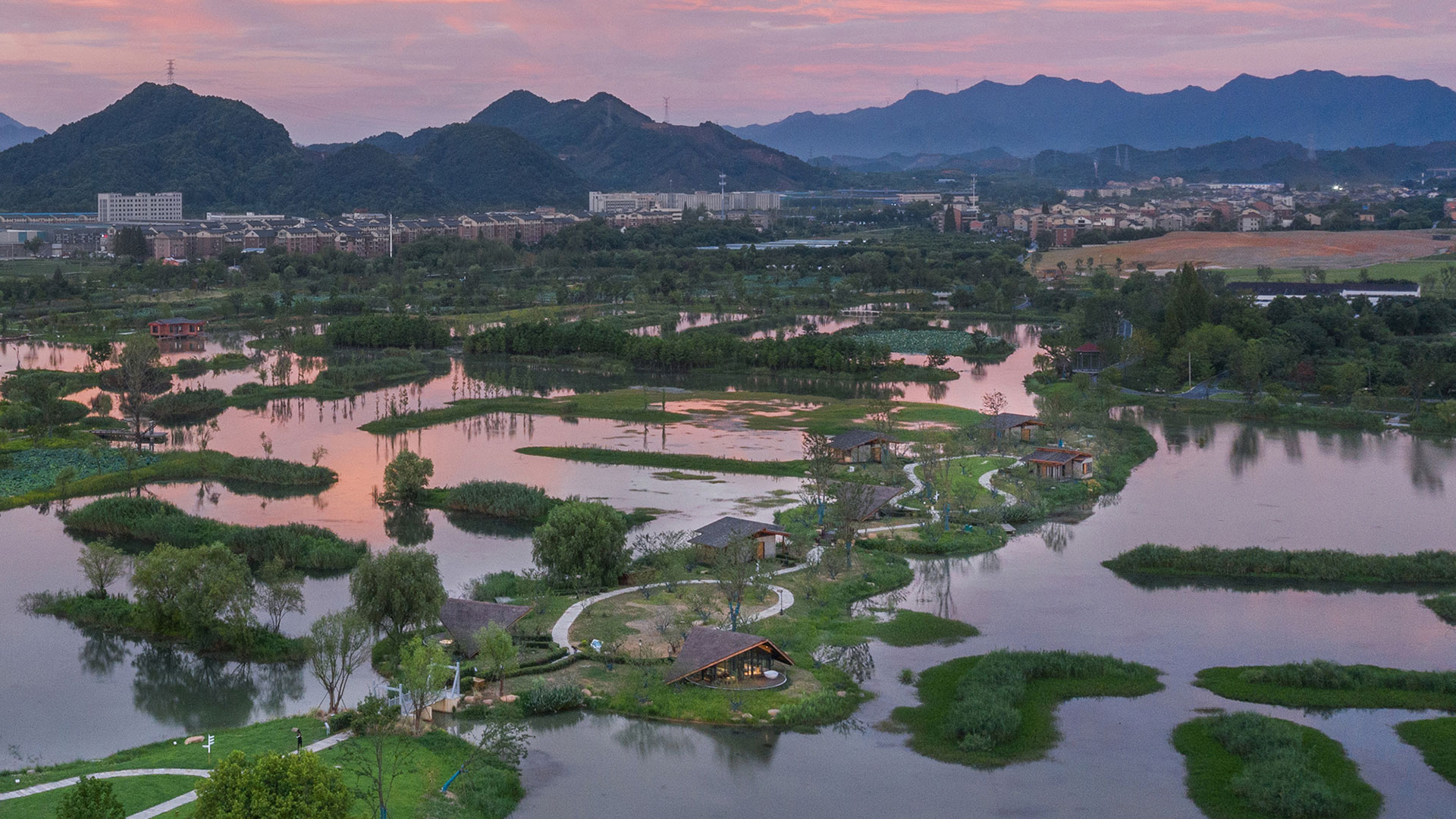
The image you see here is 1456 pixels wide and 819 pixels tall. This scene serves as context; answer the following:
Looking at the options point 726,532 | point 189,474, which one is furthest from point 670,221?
point 726,532

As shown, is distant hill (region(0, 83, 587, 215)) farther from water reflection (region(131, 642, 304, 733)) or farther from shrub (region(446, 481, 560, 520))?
water reflection (region(131, 642, 304, 733))

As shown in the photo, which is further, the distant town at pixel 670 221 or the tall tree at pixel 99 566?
the distant town at pixel 670 221

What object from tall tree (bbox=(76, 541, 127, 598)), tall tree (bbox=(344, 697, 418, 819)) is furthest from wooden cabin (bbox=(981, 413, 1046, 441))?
tall tree (bbox=(344, 697, 418, 819))

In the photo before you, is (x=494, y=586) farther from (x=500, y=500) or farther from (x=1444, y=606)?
(x=1444, y=606)

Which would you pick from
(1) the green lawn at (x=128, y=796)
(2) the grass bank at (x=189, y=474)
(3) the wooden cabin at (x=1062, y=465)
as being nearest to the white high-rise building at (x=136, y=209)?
(2) the grass bank at (x=189, y=474)

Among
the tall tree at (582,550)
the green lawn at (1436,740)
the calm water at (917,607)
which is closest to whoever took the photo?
the calm water at (917,607)

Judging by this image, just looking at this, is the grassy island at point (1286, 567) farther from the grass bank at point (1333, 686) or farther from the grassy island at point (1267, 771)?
the grassy island at point (1267, 771)
